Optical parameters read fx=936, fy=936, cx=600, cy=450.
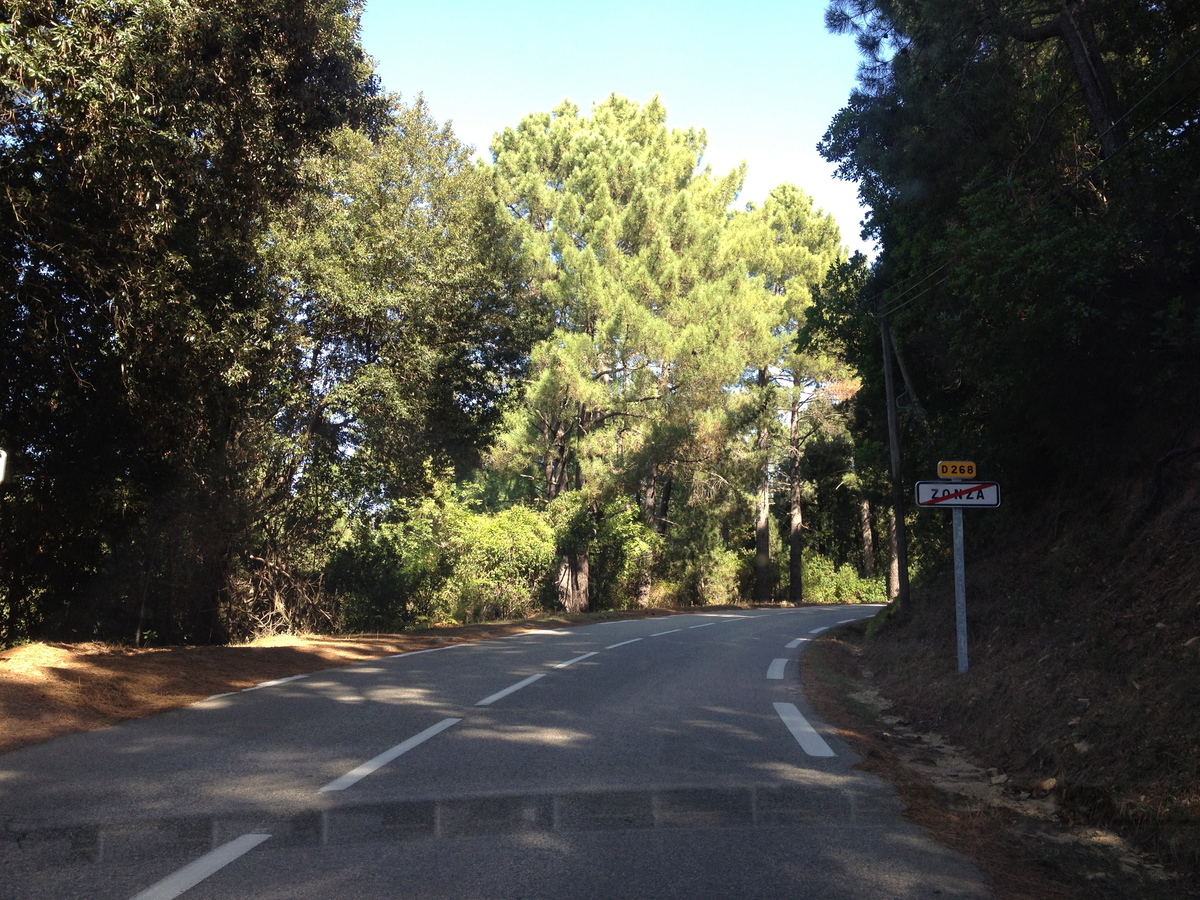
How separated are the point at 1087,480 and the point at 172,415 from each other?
1180 cm

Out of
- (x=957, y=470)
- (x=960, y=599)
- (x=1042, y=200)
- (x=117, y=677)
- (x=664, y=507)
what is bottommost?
(x=117, y=677)

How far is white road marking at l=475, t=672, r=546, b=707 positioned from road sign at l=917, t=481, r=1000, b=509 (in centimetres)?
513

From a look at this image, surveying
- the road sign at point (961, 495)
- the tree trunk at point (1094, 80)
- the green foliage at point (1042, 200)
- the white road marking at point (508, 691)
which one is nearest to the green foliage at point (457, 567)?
the white road marking at point (508, 691)

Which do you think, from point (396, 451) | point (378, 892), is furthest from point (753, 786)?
point (396, 451)

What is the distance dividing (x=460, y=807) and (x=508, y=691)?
4989mm

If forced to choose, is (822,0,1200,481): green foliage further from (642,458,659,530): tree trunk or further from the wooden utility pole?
(642,458,659,530): tree trunk

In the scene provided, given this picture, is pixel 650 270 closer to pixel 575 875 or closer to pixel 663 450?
pixel 663 450

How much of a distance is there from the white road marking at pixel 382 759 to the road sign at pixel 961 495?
5.99 m

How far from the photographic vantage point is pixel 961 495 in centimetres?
1089

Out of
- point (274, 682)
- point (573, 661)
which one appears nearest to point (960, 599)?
point (573, 661)

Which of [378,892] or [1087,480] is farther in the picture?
[1087,480]

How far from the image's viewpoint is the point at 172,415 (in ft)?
37.4

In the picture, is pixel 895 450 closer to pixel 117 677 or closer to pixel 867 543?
pixel 117 677

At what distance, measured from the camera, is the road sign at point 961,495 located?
10.9 metres
